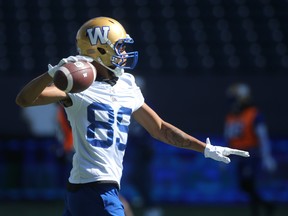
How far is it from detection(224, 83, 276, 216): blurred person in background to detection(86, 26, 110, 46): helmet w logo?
5702mm

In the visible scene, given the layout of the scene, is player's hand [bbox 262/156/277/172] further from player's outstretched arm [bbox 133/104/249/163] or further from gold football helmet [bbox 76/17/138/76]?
gold football helmet [bbox 76/17/138/76]

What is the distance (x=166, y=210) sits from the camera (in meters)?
11.7

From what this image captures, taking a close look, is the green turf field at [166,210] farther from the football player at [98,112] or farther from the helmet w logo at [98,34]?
the helmet w logo at [98,34]

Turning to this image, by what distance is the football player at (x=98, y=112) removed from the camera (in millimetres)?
4801

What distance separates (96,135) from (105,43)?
2.05 ft

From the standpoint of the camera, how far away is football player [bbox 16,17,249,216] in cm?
480

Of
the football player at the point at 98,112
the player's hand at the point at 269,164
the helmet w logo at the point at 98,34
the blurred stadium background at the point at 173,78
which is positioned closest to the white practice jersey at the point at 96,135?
the football player at the point at 98,112

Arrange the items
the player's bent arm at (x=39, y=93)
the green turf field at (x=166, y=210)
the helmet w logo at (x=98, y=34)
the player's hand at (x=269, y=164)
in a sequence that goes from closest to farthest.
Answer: the player's bent arm at (x=39, y=93) < the helmet w logo at (x=98, y=34) < the player's hand at (x=269, y=164) < the green turf field at (x=166, y=210)

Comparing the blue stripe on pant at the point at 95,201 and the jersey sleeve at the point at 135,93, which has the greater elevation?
the jersey sleeve at the point at 135,93

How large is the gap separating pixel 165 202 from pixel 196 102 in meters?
1.90

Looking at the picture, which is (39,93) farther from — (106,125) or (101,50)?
(101,50)

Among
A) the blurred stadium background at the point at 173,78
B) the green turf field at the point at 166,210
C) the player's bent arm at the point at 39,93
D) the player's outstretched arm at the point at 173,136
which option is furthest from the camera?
the blurred stadium background at the point at 173,78

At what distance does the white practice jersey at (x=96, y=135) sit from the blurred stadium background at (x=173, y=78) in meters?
6.00

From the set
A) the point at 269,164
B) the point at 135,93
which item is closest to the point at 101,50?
the point at 135,93
